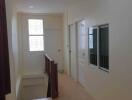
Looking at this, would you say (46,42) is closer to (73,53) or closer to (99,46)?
(73,53)

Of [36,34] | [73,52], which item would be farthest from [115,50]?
[36,34]

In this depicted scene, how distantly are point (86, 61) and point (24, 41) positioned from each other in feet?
12.3

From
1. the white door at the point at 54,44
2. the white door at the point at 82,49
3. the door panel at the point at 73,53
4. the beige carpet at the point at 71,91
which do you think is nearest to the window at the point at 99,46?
the white door at the point at 82,49

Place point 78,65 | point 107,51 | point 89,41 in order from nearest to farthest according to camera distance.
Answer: point 107,51 < point 89,41 < point 78,65

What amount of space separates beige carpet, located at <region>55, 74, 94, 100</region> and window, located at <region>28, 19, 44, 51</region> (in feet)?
8.28

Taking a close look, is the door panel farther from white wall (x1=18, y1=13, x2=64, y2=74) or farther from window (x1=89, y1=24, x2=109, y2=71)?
white wall (x1=18, y1=13, x2=64, y2=74)

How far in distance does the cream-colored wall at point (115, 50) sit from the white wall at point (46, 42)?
3.66 meters

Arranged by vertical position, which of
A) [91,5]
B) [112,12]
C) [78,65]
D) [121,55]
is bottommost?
[78,65]

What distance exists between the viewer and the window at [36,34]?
776 centimetres

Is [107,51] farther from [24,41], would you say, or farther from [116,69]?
[24,41]

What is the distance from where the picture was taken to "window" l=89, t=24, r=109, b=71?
369 cm

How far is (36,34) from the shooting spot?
308 inches

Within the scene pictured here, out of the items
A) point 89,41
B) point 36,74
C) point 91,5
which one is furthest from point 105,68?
point 36,74

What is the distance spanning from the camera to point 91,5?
433 cm
